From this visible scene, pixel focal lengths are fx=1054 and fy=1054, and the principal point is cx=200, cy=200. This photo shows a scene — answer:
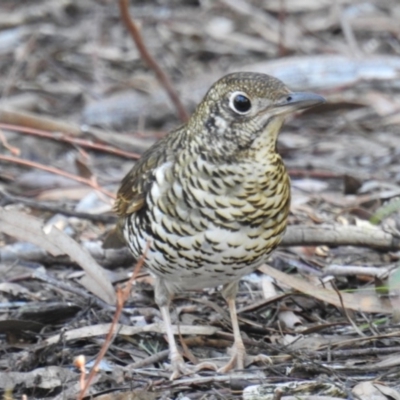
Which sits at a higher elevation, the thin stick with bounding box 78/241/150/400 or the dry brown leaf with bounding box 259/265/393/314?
the thin stick with bounding box 78/241/150/400

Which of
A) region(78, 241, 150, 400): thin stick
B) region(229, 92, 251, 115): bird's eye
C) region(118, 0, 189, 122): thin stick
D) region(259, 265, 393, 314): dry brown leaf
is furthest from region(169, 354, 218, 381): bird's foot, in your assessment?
region(118, 0, 189, 122): thin stick

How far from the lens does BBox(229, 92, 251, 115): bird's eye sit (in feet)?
13.9

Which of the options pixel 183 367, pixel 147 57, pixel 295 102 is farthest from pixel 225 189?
pixel 147 57

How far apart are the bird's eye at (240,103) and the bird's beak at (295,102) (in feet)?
0.43

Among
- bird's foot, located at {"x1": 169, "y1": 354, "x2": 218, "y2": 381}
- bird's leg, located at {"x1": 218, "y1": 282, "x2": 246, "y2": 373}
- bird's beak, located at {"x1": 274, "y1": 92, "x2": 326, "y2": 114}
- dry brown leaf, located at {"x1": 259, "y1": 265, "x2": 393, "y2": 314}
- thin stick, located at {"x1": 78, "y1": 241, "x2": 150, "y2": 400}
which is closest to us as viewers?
thin stick, located at {"x1": 78, "y1": 241, "x2": 150, "y2": 400}

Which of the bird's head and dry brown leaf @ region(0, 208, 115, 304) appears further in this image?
dry brown leaf @ region(0, 208, 115, 304)

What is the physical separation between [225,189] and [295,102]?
470 millimetres

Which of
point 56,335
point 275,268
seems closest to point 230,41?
point 275,268

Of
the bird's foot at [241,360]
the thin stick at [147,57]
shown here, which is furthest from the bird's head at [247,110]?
the thin stick at [147,57]

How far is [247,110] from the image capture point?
13.9ft

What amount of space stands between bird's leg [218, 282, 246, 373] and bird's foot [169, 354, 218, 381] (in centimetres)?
8

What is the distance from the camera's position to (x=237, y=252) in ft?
14.3

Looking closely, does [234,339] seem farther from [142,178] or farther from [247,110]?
A: [247,110]

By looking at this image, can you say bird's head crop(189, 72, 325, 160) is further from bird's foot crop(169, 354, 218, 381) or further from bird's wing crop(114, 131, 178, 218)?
bird's foot crop(169, 354, 218, 381)
